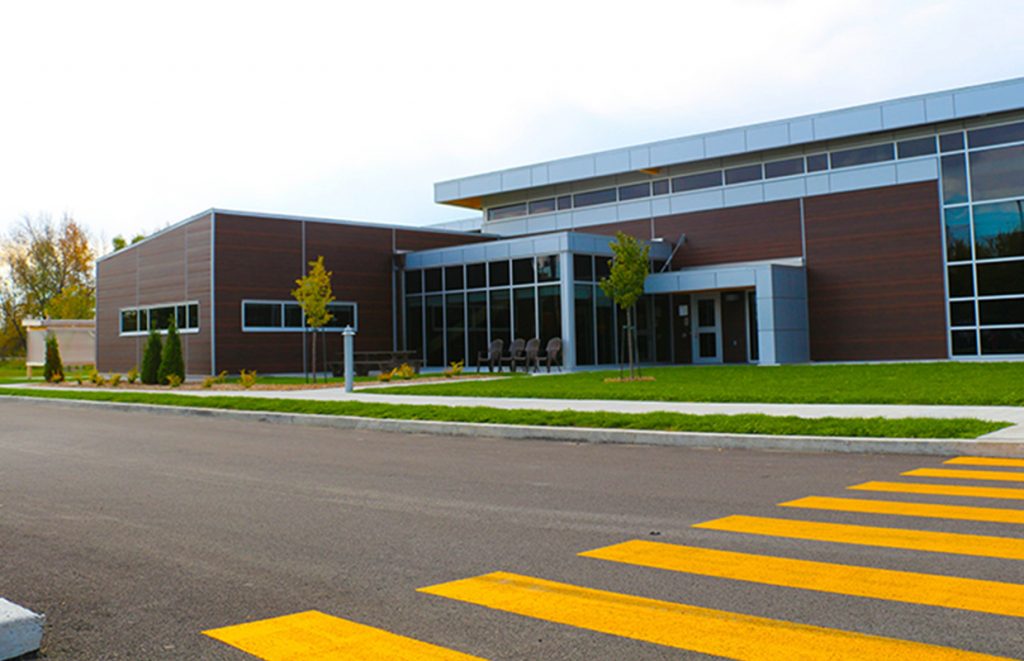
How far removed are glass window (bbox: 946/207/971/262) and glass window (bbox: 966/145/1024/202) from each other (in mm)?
650

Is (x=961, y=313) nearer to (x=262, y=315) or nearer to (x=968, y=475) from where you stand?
(x=968, y=475)

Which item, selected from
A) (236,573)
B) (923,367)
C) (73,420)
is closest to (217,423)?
(73,420)

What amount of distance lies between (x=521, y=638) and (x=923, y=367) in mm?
23611

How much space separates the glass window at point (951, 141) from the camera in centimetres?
2952

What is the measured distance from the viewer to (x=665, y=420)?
13211 millimetres

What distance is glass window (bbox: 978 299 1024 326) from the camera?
2825 centimetres

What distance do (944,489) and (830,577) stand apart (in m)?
3.67

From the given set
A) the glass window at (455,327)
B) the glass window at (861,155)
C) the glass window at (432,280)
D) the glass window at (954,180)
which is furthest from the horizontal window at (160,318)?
the glass window at (954,180)

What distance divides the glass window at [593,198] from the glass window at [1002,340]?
15.4 m

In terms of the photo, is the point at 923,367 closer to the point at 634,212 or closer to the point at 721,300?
the point at 721,300

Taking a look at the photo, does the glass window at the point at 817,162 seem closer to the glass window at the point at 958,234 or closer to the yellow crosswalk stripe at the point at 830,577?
the glass window at the point at 958,234

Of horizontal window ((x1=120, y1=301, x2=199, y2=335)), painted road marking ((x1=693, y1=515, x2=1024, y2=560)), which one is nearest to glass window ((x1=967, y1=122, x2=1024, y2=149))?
painted road marking ((x1=693, y1=515, x2=1024, y2=560))

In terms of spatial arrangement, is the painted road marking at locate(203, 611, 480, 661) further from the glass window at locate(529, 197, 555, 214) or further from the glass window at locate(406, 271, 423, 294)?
the glass window at locate(529, 197, 555, 214)

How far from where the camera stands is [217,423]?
17516 mm
